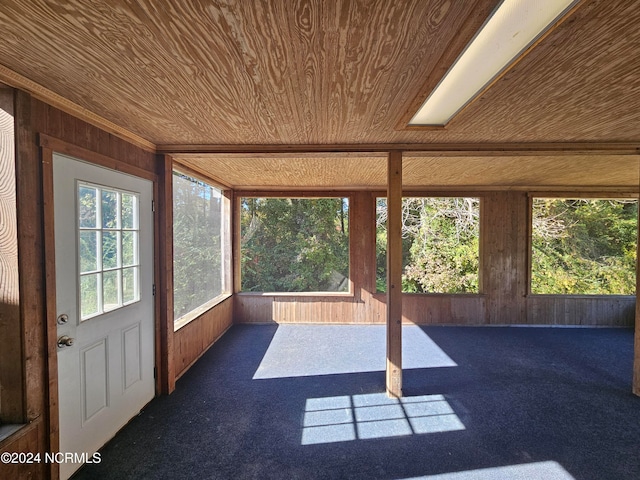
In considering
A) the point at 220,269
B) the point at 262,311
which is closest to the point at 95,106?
the point at 220,269

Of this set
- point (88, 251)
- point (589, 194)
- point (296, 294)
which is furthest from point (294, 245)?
point (589, 194)

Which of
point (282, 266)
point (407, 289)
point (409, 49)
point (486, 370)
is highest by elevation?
point (409, 49)

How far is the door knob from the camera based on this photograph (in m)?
1.58

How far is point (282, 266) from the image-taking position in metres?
5.22

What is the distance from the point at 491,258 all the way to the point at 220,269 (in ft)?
15.3

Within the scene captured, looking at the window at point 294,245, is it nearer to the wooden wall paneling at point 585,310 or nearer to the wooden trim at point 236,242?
the wooden trim at point 236,242

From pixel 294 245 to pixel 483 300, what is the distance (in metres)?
3.64

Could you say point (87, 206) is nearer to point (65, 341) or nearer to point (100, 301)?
point (100, 301)

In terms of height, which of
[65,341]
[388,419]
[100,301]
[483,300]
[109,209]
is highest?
[109,209]

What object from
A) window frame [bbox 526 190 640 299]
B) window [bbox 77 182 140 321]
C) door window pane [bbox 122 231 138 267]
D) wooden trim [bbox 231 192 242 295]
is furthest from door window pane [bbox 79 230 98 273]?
window frame [bbox 526 190 640 299]

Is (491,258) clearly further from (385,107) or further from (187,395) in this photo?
(187,395)

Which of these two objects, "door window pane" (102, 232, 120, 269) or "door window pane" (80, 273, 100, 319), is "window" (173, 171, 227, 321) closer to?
"door window pane" (102, 232, 120, 269)

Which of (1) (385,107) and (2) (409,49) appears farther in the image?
(1) (385,107)

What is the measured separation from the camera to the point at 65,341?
1.61 m
